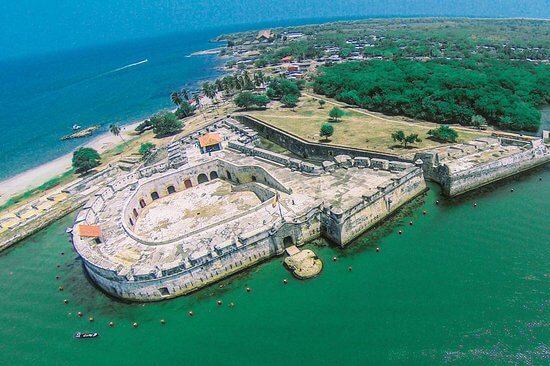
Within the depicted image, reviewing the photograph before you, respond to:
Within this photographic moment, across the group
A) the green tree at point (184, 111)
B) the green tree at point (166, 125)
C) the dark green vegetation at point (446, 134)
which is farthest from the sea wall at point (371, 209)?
the green tree at point (184, 111)

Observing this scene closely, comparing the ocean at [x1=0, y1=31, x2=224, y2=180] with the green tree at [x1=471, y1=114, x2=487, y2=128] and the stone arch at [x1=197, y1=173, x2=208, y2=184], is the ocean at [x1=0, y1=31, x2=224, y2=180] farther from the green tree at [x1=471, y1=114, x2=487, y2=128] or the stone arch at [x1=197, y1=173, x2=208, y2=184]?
the green tree at [x1=471, y1=114, x2=487, y2=128]

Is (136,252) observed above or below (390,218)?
above

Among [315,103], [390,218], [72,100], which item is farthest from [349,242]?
[72,100]

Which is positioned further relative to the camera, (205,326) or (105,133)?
(105,133)

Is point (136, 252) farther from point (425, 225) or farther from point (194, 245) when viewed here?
point (425, 225)

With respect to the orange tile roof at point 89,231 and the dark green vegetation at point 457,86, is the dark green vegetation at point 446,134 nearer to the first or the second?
the dark green vegetation at point 457,86

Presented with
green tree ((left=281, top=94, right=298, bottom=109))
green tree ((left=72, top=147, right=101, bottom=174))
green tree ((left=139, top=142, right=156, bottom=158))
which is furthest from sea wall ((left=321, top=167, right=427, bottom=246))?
green tree ((left=72, top=147, right=101, bottom=174))

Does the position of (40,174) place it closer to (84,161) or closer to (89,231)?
(84,161)
